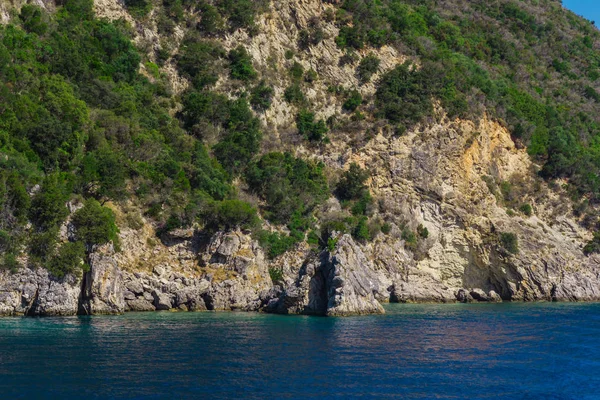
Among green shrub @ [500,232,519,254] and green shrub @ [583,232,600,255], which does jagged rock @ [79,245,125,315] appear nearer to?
green shrub @ [500,232,519,254]

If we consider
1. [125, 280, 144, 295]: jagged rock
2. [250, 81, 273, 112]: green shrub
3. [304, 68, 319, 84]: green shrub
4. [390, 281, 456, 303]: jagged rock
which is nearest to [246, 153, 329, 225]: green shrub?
[250, 81, 273, 112]: green shrub

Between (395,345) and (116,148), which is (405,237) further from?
(395,345)

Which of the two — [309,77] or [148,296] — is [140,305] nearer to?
[148,296]

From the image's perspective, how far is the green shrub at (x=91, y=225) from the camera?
39.6 metres

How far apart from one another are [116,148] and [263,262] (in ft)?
44.7

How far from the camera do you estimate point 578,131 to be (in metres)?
78.8

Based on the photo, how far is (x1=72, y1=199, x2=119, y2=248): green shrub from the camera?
39594mm

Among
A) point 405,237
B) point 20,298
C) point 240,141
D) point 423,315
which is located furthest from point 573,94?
point 20,298

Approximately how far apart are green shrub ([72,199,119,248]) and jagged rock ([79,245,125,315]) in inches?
28.4

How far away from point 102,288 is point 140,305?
152 inches

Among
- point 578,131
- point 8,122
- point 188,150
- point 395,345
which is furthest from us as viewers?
point 578,131

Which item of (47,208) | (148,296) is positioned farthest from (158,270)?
(47,208)

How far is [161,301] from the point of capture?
42750 millimetres

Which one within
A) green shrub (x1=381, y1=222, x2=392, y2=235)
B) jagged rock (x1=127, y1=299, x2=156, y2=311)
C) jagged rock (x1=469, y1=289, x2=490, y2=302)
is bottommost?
jagged rock (x1=127, y1=299, x2=156, y2=311)
